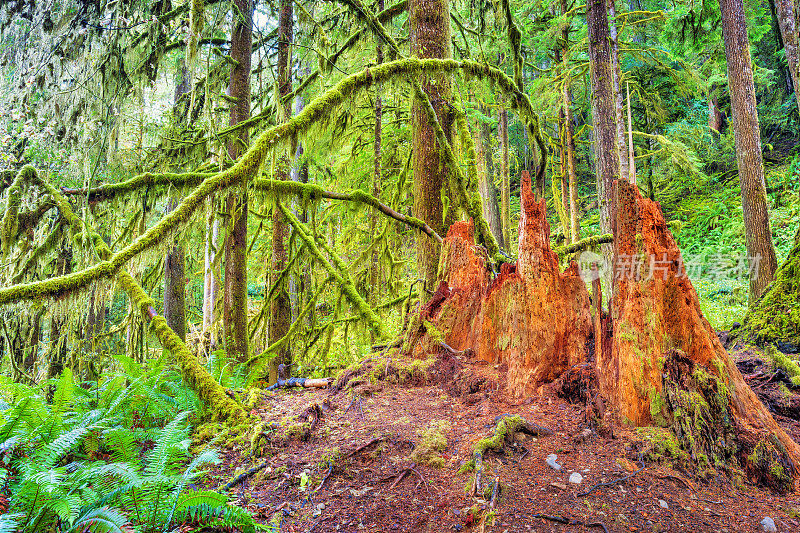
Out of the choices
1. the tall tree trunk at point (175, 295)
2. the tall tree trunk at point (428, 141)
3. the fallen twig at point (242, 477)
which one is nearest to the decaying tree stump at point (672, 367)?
the tall tree trunk at point (428, 141)

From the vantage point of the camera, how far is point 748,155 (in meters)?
8.77

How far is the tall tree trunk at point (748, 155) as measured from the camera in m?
8.10

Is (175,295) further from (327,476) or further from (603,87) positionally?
(603,87)

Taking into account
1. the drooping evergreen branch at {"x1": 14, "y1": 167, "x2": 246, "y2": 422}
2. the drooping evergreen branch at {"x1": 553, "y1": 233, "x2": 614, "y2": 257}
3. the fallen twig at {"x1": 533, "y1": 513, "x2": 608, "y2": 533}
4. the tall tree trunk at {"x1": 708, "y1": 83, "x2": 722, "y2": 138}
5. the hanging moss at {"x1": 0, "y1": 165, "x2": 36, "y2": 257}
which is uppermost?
the tall tree trunk at {"x1": 708, "y1": 83, "x2": 722, "y2": 138}

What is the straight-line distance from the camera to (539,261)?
3.32 metres

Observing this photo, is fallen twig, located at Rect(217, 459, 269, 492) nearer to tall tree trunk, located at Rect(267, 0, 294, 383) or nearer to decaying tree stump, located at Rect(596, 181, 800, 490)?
decaying tree stump, located at Rect(596, 181, 800, 490)

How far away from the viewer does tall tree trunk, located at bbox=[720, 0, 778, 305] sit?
8102 mm

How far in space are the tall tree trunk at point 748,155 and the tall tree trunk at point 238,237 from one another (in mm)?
8961

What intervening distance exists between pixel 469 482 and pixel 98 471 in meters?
1.94

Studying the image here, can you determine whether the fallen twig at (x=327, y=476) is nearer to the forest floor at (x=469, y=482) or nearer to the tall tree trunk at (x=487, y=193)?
the forest floor at (x=469, y=482)

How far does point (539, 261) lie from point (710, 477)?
65.9 inches

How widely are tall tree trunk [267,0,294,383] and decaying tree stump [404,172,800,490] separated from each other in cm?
326

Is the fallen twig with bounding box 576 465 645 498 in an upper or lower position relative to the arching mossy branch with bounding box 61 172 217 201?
lower

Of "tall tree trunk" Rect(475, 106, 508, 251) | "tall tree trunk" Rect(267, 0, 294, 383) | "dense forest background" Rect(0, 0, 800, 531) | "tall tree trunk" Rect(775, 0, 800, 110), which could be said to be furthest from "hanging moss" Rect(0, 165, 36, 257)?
"tall tree trunk" Rect(475, 106, 508, 251)
